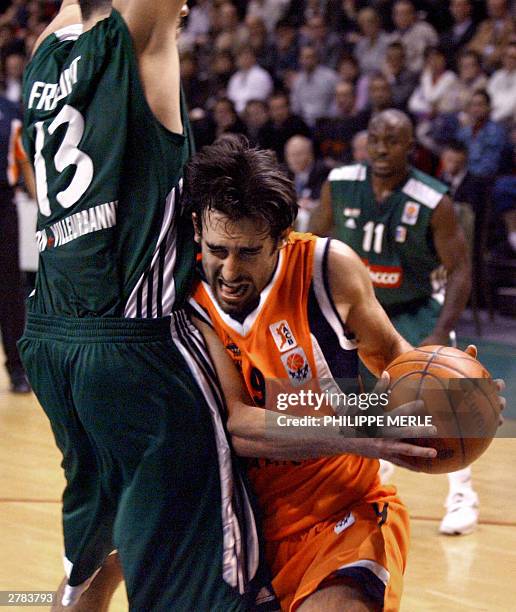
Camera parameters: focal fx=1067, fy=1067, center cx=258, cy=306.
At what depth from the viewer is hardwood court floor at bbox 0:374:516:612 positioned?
3.84 m

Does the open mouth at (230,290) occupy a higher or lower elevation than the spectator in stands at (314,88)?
higher

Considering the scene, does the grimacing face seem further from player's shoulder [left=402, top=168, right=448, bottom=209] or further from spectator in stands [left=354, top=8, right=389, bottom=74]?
spectator in stands [left=354, top=8, right=389, bottom=74]

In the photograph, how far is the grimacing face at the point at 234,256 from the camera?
2.42 metres

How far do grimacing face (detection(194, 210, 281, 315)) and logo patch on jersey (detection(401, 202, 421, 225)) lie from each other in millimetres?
2615

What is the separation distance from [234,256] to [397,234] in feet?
8.97

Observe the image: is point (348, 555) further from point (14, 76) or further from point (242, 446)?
point (14, 76)

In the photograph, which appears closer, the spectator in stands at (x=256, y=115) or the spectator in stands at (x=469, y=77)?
the spectator in stands at (x=469, y=77)

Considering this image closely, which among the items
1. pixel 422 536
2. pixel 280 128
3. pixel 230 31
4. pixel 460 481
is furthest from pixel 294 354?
pixel 230 31

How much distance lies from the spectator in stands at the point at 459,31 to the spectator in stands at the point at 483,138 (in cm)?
127

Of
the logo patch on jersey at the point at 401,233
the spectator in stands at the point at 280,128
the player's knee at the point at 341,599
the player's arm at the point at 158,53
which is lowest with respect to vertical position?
the spectator in stands at the point at 280,128

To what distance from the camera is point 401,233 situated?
5.03 metres

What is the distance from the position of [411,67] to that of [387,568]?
26.4ft

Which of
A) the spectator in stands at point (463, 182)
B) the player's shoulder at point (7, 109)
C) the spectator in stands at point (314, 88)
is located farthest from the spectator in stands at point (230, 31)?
the player's shoulder at point (7, 109)

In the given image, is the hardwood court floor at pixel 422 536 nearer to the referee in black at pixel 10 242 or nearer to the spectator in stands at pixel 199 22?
the referee in black at pixel 10 242
